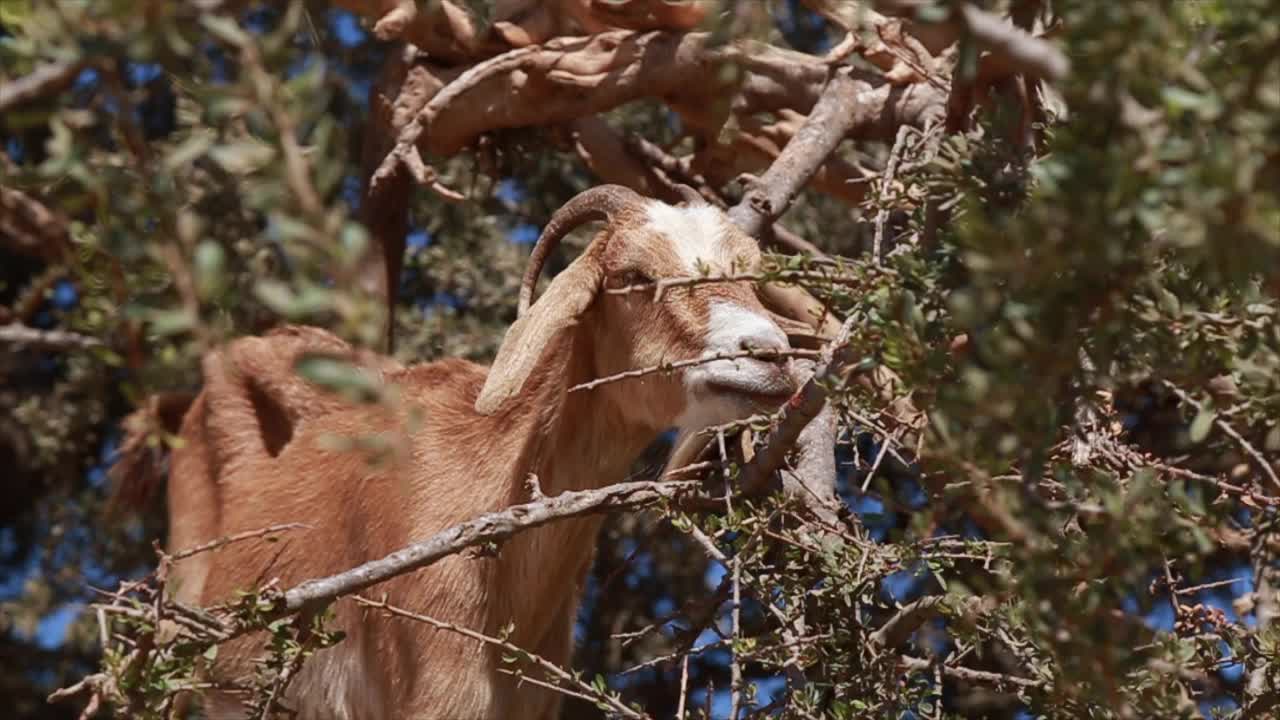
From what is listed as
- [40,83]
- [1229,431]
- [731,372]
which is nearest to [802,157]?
[731,372]

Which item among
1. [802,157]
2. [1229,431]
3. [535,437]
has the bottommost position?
[535,437]

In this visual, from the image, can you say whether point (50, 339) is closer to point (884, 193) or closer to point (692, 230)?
point (884, 193)

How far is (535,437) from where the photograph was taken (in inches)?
167

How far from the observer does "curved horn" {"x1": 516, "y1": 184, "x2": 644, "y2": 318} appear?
4.37 m

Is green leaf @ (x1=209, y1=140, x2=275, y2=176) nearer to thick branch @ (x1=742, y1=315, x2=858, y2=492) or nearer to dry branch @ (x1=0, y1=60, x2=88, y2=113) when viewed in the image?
dry branch @ (x1=0, y1=60, x2=88, y2=113)

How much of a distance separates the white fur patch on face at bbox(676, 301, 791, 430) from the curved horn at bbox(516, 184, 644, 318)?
1.81ft

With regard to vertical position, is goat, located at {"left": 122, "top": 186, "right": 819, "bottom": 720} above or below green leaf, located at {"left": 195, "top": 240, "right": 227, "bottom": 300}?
below

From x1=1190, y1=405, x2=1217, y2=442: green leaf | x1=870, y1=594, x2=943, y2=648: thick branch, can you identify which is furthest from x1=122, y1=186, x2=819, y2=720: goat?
x1=1190, y1=405, x2=1217, y2=442: green leaf

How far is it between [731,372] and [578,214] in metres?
0.88

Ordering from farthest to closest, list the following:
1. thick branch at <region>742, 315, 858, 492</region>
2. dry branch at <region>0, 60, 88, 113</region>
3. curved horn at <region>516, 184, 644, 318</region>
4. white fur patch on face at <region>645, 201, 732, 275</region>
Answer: curved horn at <region>516, 184, 644, 318</region> < white fur patch on face at <region>645, 201, 732, 275</region> < thick branch at <region>742, 315, 858, 492</region> < dry branch at <region>0, 60, 88, 113</region>

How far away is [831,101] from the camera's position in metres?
5.10

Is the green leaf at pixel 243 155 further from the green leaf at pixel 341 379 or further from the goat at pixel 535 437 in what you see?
the goat at pixel 535 437

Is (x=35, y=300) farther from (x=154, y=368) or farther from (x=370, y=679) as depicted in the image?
(x=370, y=679)

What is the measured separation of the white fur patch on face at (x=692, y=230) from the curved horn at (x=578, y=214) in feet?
0.25
